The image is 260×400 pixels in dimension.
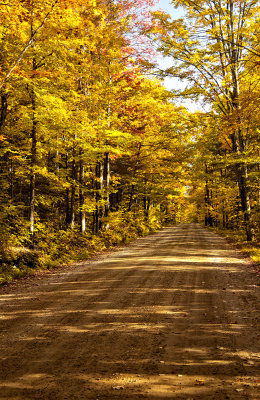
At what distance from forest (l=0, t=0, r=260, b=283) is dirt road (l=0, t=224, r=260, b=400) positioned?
140 inches

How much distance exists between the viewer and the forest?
10.8 metres

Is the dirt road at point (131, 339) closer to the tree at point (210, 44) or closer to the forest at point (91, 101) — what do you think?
the forest at point (91, 101)

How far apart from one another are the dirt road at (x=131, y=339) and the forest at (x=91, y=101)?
3549 mm

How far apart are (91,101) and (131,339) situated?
1291 cm

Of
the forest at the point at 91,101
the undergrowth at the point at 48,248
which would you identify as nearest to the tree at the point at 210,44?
the forest at the point at 91,101

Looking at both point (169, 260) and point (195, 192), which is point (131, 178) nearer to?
point (169, 260)

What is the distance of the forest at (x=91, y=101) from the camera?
427 inches

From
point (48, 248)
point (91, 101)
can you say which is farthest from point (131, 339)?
point (91, 101)

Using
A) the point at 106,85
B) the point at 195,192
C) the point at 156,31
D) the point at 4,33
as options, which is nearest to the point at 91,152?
the point at 106,85

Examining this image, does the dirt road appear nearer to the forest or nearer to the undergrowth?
the undergrowth

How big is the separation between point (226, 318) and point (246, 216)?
508 inches

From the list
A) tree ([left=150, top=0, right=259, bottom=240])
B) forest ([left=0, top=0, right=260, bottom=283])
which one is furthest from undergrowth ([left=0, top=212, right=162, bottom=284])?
tree ([left=150, top=0, right=259, bottom=240])

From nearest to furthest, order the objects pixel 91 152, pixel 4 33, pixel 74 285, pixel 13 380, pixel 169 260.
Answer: pixel 13 380 < pixel 74 285 < pixel 4 33 < pixel 169 260 < pixel 91 152

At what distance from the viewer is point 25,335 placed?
4.76m
